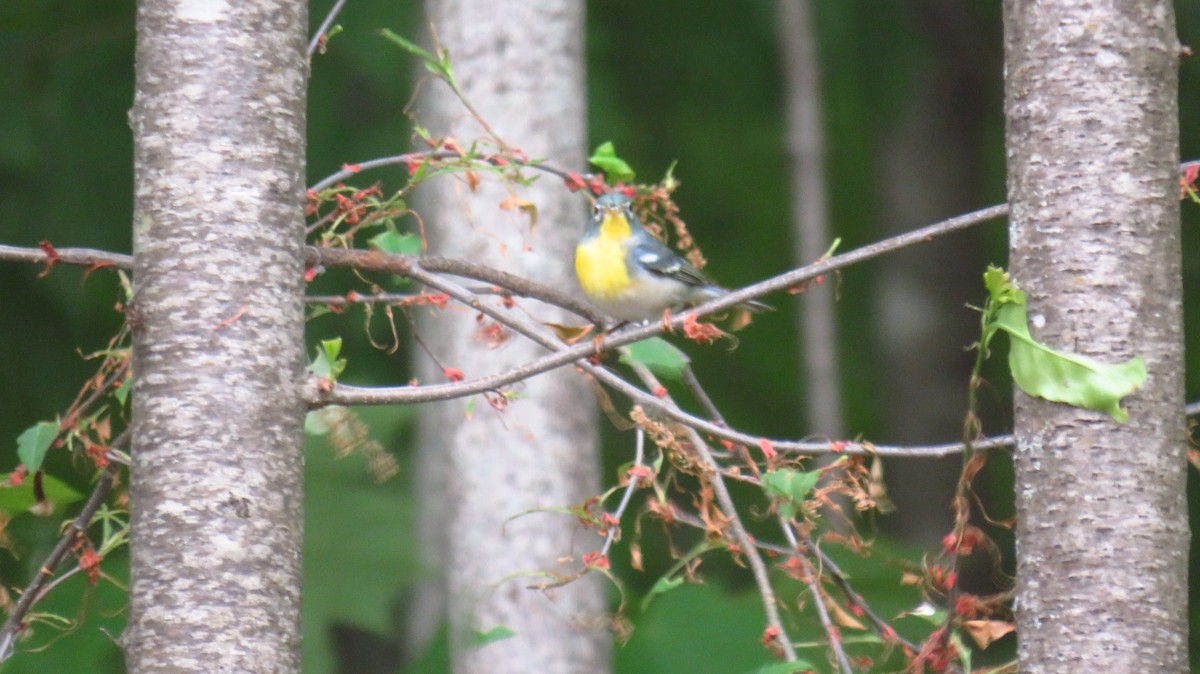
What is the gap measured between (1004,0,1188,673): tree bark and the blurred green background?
2.28 meters

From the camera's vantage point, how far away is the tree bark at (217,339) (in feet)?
5.69

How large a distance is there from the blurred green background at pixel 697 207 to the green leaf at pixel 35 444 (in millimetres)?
2072

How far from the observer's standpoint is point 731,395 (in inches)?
293

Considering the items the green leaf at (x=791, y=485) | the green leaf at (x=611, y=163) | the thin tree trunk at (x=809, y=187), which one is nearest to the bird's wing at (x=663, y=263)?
the thin tree trunk at (x=809, y=187)

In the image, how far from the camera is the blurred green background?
5016 mm

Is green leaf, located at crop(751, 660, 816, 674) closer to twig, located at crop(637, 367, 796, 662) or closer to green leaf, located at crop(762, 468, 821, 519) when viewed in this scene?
twig, located at crop(637, 367, 796, 662)

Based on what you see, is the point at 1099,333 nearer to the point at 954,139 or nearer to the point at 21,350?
the point at 21,350

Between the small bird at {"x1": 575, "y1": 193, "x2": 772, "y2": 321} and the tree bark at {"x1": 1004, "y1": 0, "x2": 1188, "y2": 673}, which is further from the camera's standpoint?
the small bird at {"x1": 575, "y1": 193, "x2": 772, "y2": 321}

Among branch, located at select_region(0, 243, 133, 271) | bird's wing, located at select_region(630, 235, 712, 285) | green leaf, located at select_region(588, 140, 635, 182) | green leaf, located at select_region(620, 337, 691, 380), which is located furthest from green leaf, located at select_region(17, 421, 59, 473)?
bird's wing, located at select_region(630, 235, 712, 285)

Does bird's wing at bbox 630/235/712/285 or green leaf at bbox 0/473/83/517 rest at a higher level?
green leaf at bbox 0/473/83/517

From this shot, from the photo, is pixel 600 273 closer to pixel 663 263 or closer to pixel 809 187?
pixel 663 263

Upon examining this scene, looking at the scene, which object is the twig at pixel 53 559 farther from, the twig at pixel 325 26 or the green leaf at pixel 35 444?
the twig at pixel 325 26

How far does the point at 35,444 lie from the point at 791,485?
1.12 m

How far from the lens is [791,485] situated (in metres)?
1.92
